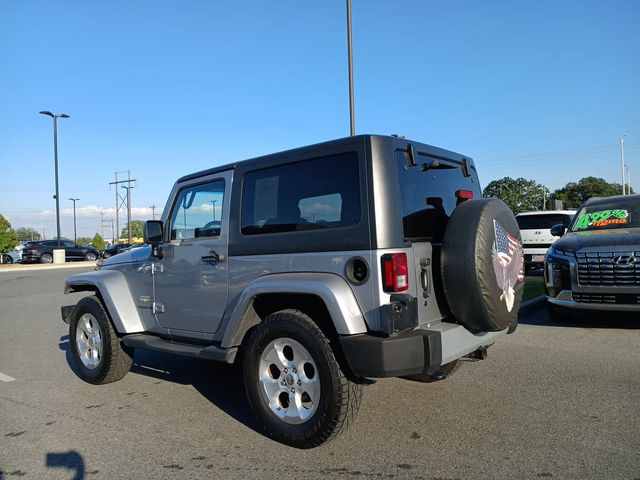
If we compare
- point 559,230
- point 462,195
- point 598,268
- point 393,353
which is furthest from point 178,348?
point 559,230

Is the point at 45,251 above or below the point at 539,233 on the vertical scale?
above

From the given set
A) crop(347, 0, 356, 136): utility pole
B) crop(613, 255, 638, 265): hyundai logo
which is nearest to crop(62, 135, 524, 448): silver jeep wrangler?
crop(613, 255, 638, 265): hyundai logo

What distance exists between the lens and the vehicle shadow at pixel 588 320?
7090 mm

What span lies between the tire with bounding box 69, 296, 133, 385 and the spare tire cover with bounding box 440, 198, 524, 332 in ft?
11.0

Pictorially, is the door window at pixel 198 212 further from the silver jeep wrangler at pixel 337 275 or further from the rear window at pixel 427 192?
the rear window at pixel 427 192

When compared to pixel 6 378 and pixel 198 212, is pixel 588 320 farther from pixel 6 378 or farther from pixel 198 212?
pixel 6 378

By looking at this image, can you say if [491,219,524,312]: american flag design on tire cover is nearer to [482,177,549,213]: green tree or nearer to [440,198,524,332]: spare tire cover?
[440,198,524,332]: spare tire cover

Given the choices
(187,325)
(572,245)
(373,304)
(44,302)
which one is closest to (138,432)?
(187,325)

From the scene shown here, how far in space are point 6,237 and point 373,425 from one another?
52400 millimetres

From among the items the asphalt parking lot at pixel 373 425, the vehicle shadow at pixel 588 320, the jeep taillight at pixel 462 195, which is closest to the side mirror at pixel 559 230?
the vehicle shadow at pixel 588 320

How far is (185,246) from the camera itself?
4.53 meters

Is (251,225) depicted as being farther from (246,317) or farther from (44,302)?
(44,302)

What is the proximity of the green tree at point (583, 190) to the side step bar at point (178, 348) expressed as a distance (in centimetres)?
8860

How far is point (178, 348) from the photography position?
4363 mm
